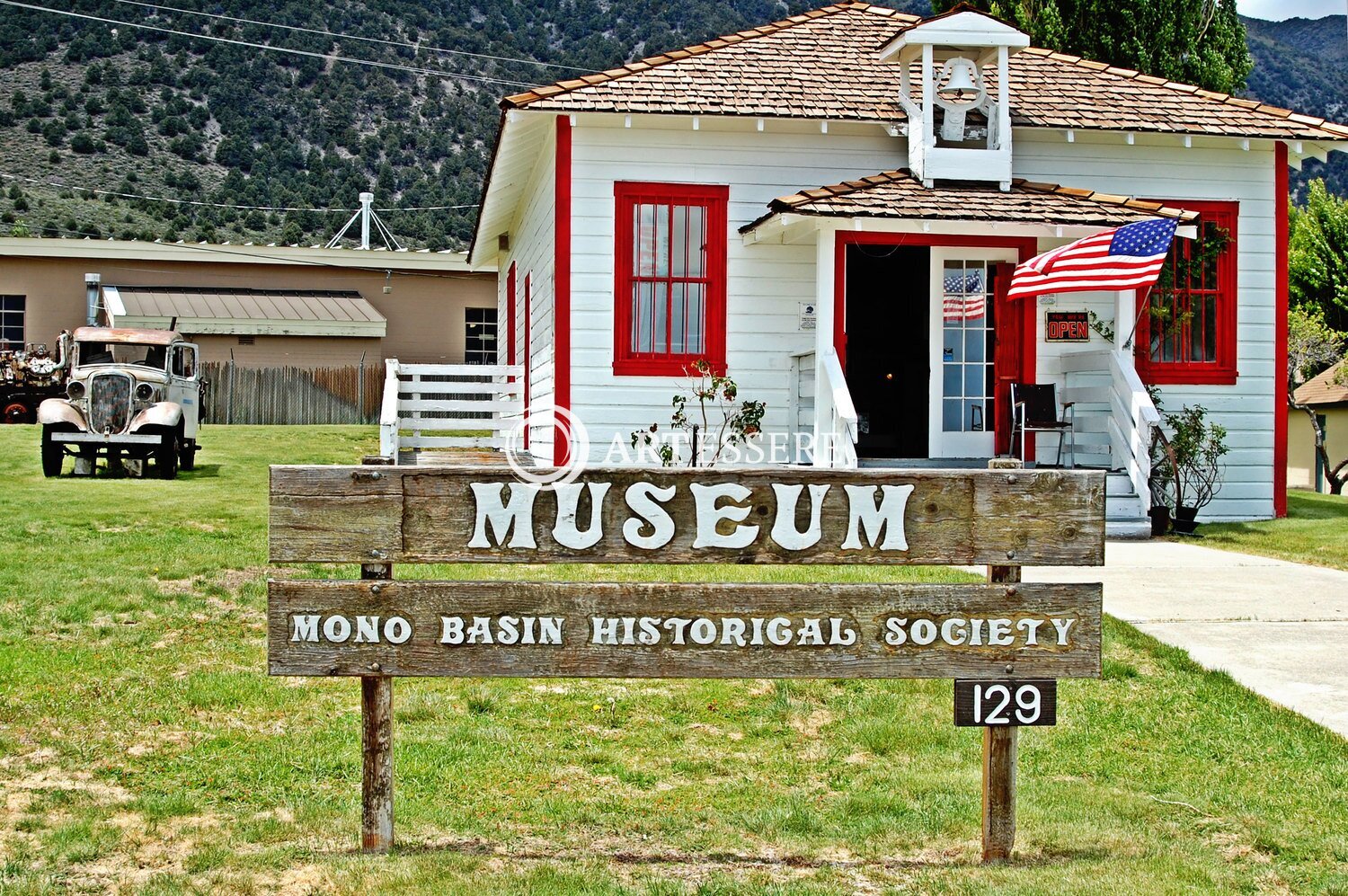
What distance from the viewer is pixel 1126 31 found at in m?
24.7

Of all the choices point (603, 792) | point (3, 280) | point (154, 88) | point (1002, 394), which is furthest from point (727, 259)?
point (154, 88)

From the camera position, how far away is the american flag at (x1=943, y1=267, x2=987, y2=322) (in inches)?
614

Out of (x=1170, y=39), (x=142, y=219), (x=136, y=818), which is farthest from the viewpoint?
(x=142, y=219)

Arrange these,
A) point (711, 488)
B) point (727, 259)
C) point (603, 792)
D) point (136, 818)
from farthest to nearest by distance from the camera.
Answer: point (727, 259) < point (603, 792) < point (136, 818) < point (711, 488)

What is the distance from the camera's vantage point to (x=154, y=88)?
68.4 m

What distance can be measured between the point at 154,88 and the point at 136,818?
69.7 meters

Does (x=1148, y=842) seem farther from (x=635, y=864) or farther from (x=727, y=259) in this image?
(x=727, y=259)

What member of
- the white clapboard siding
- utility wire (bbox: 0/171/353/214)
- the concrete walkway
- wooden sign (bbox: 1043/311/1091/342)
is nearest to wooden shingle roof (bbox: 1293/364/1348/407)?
the white clapboard siding

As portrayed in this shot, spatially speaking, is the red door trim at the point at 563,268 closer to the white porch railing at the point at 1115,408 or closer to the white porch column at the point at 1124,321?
the white porch railing at the point at 1115,408

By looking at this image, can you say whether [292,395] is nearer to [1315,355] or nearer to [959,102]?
[959,102]

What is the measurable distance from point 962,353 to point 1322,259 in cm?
2389

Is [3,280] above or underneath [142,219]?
underneath

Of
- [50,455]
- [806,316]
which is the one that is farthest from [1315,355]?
[50,455]

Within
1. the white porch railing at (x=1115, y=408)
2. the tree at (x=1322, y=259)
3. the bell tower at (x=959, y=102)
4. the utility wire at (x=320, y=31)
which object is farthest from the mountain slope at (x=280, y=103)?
the white porch railing at (x=1115, y=408)
